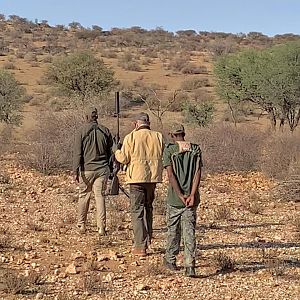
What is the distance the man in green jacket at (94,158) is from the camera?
9.75 metres

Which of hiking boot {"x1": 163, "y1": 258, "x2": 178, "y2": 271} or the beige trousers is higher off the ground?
the beige trousers

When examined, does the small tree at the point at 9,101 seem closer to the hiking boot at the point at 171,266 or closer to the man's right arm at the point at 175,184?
the hiking boot at the point at 171,266

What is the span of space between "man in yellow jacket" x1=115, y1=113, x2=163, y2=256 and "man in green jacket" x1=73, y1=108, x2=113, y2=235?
104cm

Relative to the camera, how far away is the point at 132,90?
39688 millimetres

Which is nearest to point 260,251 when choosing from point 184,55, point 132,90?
point 132,90

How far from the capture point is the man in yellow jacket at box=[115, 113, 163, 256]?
28.3 feet

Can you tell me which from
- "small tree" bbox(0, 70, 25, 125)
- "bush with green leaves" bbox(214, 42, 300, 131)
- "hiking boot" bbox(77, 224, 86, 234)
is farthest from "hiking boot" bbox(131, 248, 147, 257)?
"small tree" bbox(0, 70, 25, 125)

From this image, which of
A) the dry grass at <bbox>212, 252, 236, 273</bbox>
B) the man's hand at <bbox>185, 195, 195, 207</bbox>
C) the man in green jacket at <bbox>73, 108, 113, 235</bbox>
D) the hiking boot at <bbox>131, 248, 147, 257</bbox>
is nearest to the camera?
the man's hand at <bbox>185, 195, 195, 207</bbox>

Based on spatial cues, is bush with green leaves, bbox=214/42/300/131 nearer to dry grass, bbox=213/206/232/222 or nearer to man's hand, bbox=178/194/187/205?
dry grass, bbox=213/206/232/222

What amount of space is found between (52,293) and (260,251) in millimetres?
3087

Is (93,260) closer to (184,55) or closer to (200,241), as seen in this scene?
(200,241)

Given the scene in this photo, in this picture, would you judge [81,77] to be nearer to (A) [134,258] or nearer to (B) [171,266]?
(A) [134,258]

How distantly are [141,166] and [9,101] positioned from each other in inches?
814

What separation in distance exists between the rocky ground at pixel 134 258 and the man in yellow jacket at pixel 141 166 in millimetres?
411
